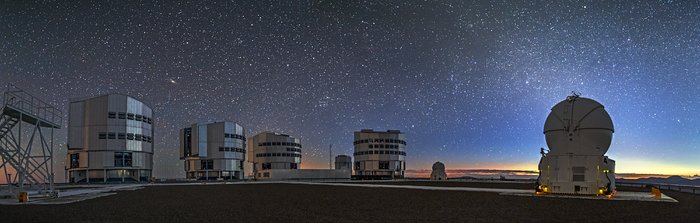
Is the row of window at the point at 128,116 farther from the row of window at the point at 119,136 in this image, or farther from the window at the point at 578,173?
the window at the point at 578,173

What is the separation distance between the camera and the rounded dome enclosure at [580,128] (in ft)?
97.9

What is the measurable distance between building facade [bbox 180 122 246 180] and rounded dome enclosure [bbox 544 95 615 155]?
66.9 m

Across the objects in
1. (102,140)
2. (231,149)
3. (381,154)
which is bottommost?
(381,154)

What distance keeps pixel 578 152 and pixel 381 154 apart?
78.4 metres

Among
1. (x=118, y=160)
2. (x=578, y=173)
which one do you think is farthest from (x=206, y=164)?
(x=578, y=173)

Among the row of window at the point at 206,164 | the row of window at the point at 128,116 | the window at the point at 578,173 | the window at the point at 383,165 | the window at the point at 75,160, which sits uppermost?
the row of window at the point at 128,116

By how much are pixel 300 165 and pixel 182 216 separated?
107m

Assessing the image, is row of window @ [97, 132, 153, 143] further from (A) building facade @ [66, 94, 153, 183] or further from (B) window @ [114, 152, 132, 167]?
(B) window @ [114, 152, 132, 167]

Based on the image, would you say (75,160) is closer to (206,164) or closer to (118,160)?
(118,160)

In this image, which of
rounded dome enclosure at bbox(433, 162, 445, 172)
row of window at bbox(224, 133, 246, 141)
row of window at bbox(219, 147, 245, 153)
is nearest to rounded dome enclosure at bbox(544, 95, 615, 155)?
rounded dome enclosure at bbox(433, 162, 445, 172)

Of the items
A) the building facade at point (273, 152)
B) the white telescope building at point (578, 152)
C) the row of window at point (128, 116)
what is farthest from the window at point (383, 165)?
the white telescope building at point (578, 152)

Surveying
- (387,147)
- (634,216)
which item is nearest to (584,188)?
(634,216)

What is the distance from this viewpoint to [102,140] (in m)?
64.4

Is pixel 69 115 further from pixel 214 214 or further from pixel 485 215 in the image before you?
pixel 485 215
